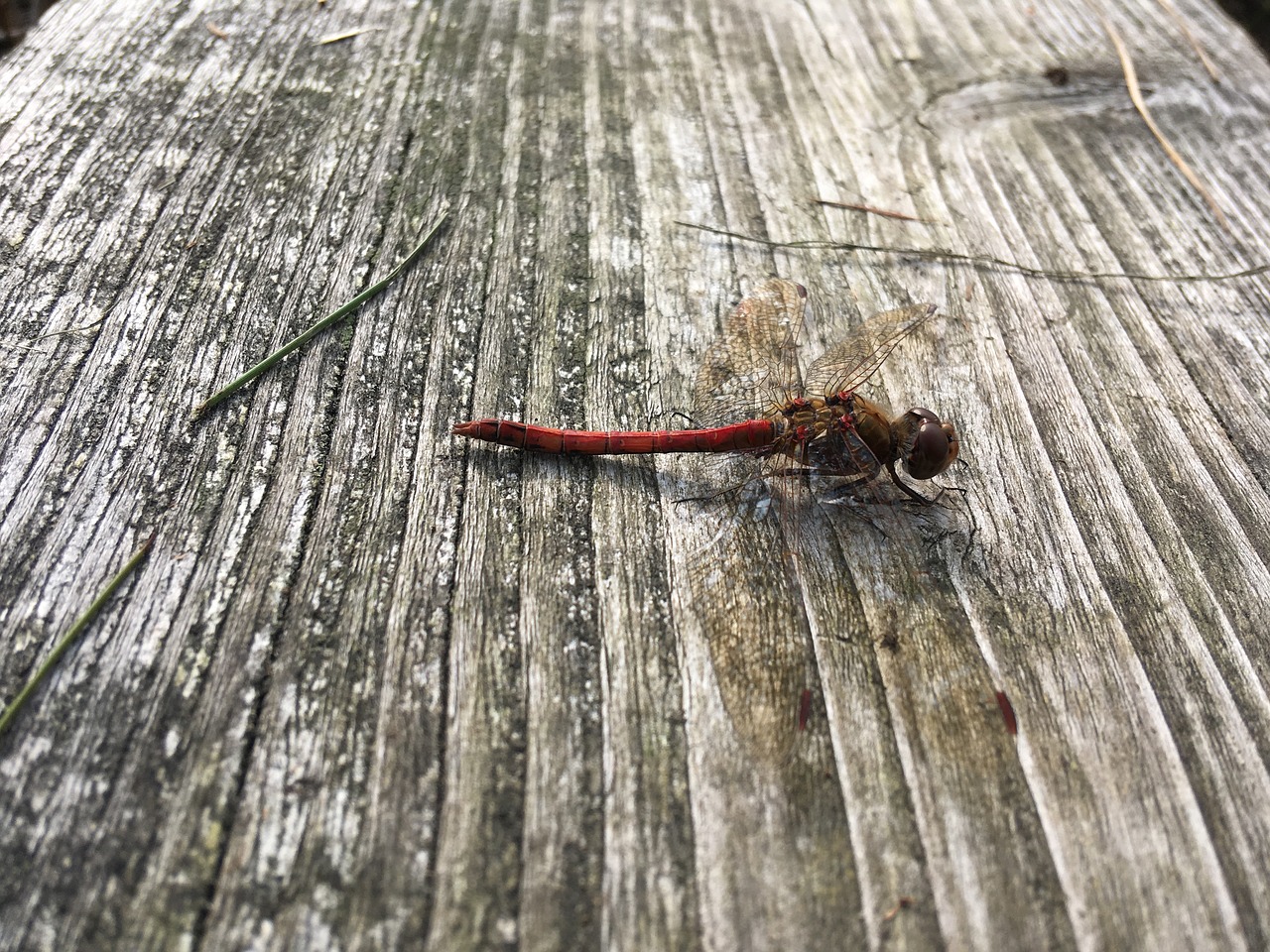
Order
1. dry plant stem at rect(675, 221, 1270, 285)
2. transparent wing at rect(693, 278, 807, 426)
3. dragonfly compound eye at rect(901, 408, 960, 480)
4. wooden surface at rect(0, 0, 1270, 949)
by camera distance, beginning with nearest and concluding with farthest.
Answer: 1. wooden surface at rect(0, 0, 1270, 949)
2. dragonfly compound eye at rect(901, 408, 960, 480)
3. transparent wing at rect(693, 278, 807, 426)
4. dry plant stem at rect(675, 221, 1270, 285)

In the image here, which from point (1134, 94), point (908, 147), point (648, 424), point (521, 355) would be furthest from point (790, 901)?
point (1134, 94)

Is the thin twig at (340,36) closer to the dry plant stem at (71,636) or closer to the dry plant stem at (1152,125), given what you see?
the dry plant stem at (71,636)

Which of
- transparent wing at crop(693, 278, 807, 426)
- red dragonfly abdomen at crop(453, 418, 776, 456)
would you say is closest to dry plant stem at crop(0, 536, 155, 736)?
red dragonfly abdomen at crop(453, 418, 776, 456)

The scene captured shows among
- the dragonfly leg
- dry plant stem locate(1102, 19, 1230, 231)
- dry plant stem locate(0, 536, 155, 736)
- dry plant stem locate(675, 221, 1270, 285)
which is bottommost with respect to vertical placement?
the dragonfly leg

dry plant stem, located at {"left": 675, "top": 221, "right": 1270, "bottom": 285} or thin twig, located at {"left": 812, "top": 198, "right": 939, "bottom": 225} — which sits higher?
thin twig, located at {"left": 812, "top": 198, "right": 939, "bottom": 225}

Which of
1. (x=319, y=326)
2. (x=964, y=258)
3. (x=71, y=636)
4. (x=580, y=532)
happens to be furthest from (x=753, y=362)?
(x=71, y=636)

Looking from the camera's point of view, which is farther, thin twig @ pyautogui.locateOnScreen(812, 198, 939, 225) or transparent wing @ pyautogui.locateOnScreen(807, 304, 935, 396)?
thin twig @ pyautogui.locateOnScreen(812, 198, 939, 225)

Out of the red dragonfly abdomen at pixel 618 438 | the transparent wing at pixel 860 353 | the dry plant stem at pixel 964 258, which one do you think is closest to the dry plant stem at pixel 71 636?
the red dragonfly abdomen at pixel 618 438

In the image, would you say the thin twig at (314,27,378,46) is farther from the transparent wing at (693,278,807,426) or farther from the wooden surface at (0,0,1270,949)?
the transparent wing at (693,278,807,426)
